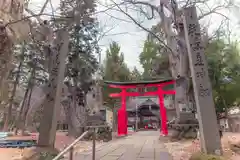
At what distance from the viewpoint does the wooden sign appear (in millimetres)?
4797

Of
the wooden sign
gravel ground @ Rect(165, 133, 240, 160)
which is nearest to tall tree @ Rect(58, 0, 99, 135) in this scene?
gravel ground @ Rect(165, 133, 240, 160)

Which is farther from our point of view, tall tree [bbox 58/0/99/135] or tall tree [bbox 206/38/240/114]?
tall tree [bbox 206/38/240/114]

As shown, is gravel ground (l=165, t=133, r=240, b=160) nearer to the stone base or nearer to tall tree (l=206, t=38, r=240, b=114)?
the stone base

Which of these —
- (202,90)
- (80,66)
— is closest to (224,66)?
(80,66)

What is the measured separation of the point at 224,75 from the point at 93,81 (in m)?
11.0

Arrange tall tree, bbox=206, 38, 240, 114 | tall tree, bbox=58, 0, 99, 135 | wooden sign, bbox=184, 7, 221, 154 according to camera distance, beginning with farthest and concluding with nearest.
A: 1. tall tree, bbox=206, 38, 240, 114
2. tall tree, bbox=58, 0, 99, 135
3. wooden sign, bbox=184, 7, 221, 154

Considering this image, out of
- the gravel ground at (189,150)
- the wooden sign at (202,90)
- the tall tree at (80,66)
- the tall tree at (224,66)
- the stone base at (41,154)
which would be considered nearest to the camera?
the wooden sign at (202,90)

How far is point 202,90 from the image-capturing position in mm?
5117

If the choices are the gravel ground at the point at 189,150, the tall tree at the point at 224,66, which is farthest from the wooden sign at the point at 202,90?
the tall tree at the point at 224,66

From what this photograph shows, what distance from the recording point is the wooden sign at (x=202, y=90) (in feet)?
15.7

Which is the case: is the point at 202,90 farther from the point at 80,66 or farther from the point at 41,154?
the point at 80,66

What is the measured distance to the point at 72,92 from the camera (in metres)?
14.9

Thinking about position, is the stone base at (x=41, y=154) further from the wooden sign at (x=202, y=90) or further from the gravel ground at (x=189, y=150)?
the wooden sign at (x=202, y=90)

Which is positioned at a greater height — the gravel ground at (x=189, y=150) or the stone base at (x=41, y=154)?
the stone base at (x=41, y=154)
